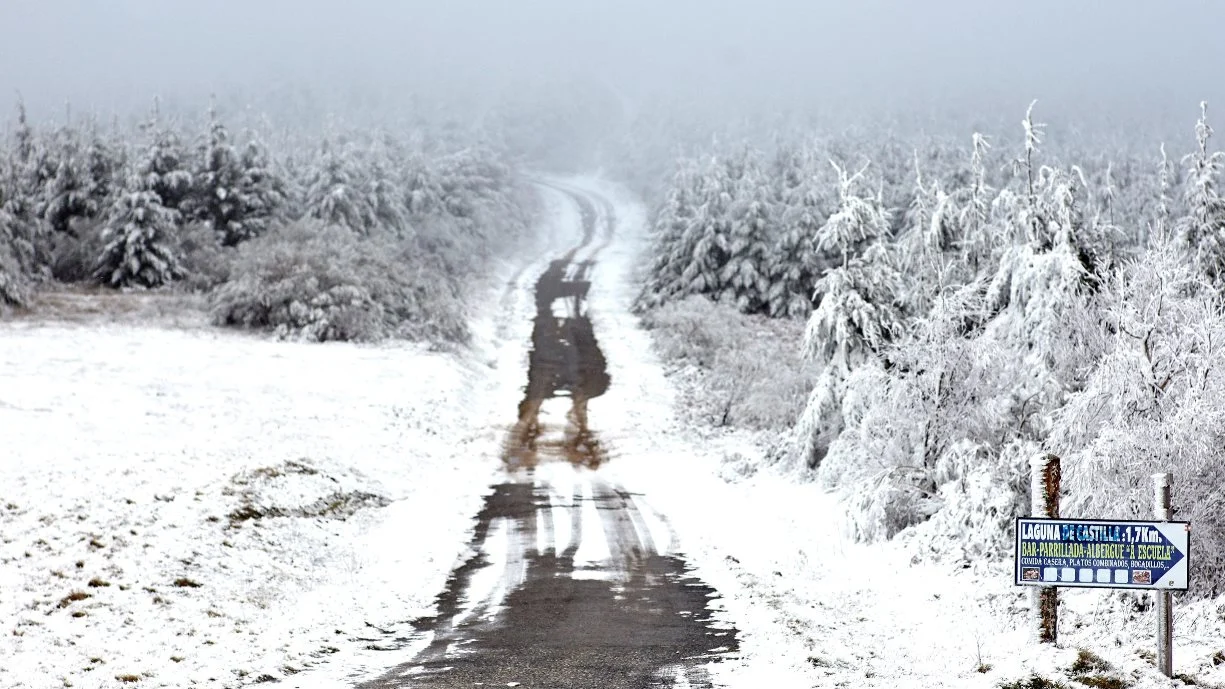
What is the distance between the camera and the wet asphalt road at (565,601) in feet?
31.2

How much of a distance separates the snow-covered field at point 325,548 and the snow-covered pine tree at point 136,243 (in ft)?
50.1

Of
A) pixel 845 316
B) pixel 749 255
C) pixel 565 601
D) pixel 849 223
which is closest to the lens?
pixel 565 601

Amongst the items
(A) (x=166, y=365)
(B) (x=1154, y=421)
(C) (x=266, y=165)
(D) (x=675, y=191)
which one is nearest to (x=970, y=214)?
(B) (x=1154, y=421)

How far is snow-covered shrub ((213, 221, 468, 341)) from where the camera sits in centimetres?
4366

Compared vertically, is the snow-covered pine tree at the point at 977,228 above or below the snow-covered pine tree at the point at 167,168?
below

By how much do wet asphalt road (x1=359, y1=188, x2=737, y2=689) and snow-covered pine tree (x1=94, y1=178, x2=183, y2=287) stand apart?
29687 mm

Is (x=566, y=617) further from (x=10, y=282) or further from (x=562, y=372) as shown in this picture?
(x=10, y=282)

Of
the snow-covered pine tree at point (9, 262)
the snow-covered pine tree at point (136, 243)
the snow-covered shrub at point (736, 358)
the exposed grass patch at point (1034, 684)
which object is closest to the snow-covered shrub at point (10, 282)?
the snow-covered pine tree at point (9, 262)

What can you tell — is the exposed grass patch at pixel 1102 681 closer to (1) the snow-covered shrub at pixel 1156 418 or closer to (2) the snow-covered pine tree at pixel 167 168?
(1) the snow-covered shrub at pixel 1156 418

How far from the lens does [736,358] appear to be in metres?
38.2

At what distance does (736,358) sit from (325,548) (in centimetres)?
2397

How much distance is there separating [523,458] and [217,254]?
3019 cm

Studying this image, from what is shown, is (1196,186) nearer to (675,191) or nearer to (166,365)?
(166,365)

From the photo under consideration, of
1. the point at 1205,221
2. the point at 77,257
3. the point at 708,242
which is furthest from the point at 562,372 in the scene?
the point at 77,257
